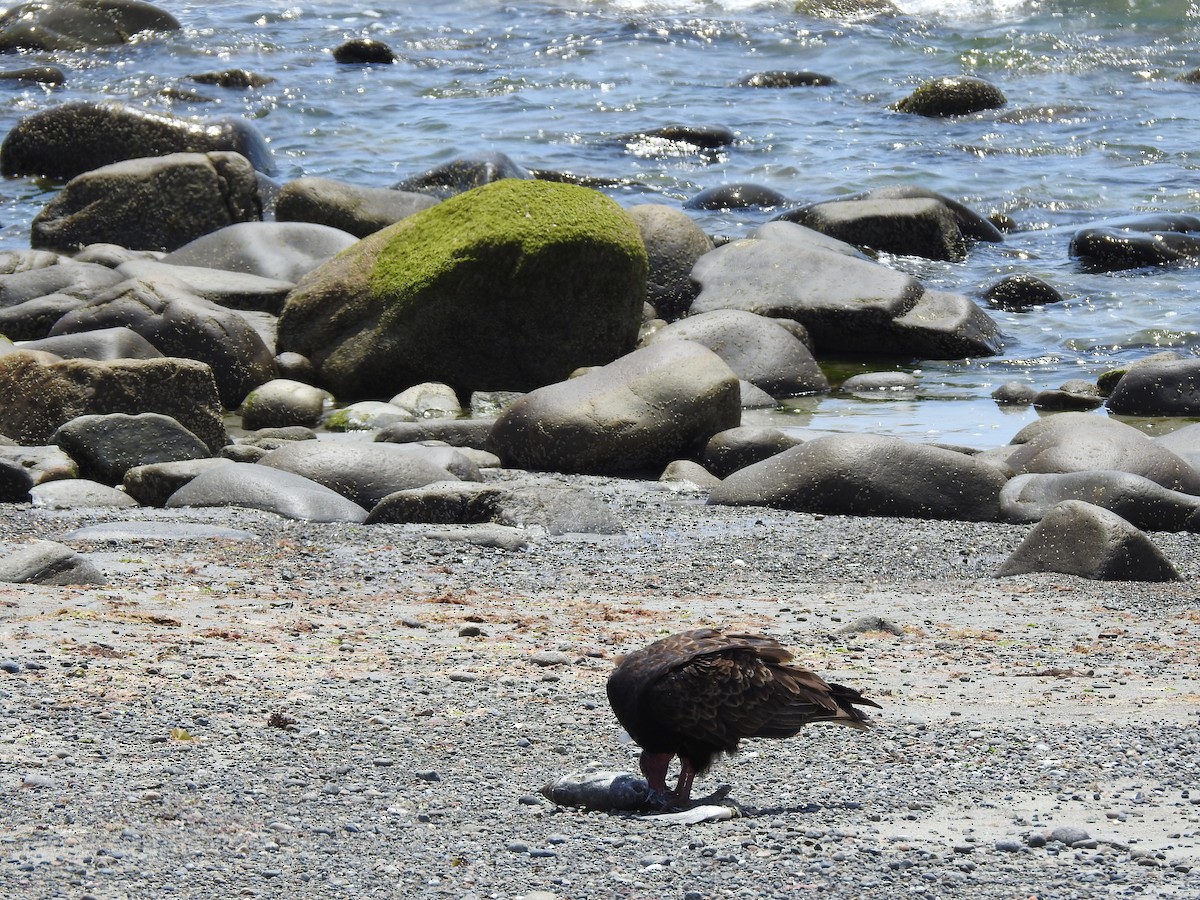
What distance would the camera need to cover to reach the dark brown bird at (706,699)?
3.90 m

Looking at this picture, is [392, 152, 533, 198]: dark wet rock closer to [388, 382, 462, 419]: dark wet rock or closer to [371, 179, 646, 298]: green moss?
[371, 179, 646, 298]: green moss

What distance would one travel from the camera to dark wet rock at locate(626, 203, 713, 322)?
14562 millimetres

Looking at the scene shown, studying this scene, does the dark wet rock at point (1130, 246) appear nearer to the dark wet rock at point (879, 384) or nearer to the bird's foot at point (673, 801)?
the dark wet rock at point (879, 384)

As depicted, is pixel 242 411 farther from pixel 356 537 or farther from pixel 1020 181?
pixel 1020 181

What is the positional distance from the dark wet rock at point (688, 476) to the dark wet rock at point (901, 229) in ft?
24.6

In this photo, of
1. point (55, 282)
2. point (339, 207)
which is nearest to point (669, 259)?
point (339, 207)

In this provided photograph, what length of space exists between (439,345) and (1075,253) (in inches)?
308

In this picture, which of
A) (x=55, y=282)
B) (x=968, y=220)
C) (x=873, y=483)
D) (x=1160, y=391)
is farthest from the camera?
(x=968, y=220)

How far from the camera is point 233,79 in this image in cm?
2623

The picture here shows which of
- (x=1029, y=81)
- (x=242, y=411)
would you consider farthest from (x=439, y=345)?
(x=1029, y=81)

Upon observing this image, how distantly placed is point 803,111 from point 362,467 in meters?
17.2

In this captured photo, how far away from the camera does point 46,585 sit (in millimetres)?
6234

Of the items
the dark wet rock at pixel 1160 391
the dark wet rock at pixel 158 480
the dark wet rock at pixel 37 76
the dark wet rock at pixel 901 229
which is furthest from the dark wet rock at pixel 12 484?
the dark wet rock at pixel 37 76

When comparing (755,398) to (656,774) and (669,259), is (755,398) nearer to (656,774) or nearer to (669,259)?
(669,259)
